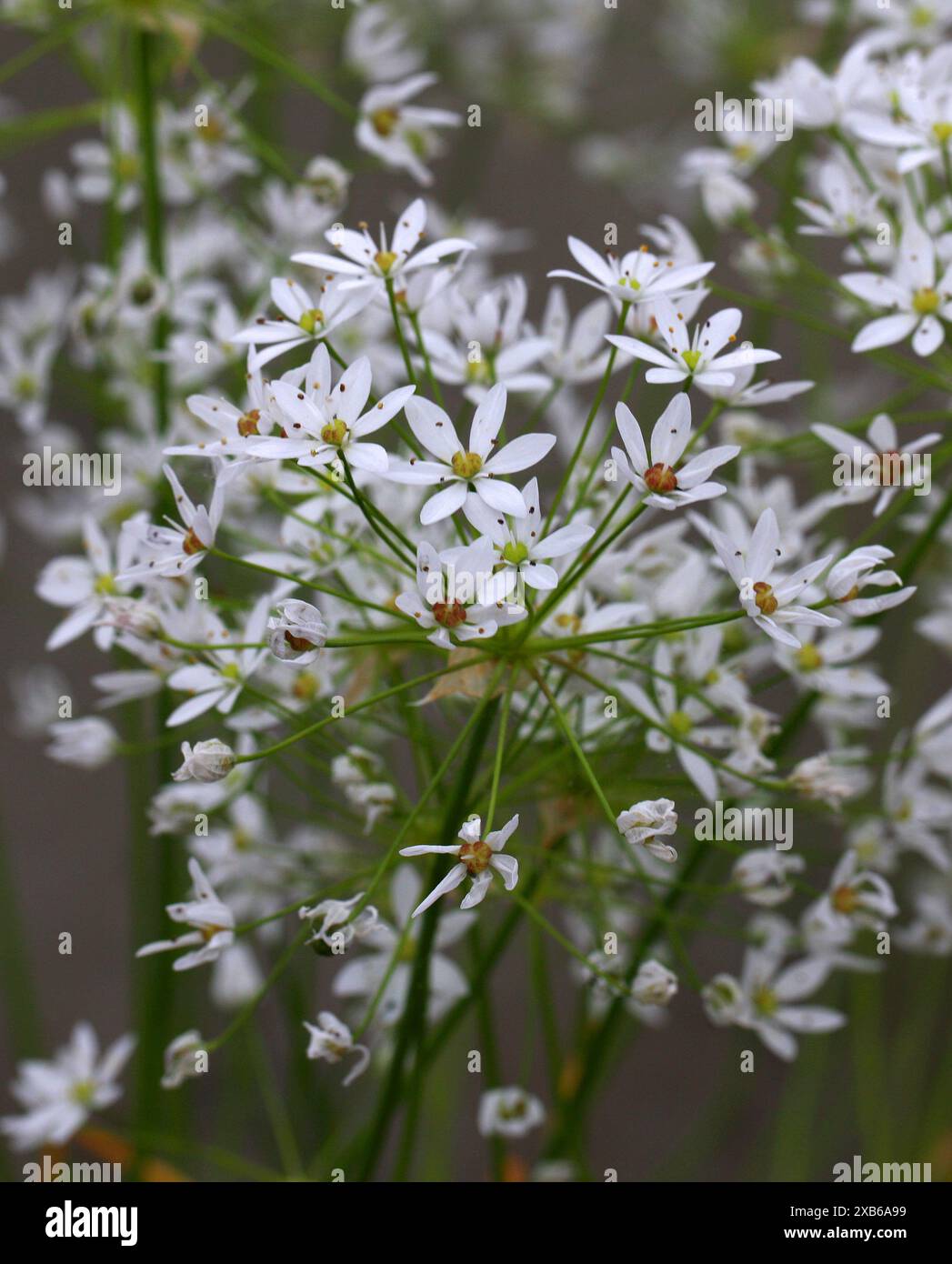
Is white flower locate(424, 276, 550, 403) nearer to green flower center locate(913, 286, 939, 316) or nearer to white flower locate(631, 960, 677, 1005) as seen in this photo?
green flower center locate(913, 286, 939, 316)

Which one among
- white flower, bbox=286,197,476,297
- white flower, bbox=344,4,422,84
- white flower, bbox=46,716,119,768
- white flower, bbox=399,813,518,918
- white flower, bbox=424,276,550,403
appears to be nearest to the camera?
white flower, bbox=399,813,518,918

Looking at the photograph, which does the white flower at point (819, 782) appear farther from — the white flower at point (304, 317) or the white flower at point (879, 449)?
the white flower at point (304, 317)

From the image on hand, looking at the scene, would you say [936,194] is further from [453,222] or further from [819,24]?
[819,24]

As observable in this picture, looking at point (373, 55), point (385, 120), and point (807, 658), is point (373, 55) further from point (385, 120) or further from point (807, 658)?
point (807, 658)

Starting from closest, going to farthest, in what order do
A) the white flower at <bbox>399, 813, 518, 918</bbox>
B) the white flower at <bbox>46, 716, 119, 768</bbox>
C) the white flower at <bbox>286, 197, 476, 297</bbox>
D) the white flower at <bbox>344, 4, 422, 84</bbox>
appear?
the white flower at <bbox>399, 813, 518, 918</bbox>
the white flower at <bbox>286, 197, 476, 297</bbox>
the white flower at <bbox>46, 716, 119, 768</bbox>
the white flower at <bbox>344, 4, 422, 84</bbox>

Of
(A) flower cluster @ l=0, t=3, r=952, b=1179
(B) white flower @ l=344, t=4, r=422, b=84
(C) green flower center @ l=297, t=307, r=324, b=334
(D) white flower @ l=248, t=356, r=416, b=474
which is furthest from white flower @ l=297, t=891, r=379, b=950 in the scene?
(B) white flower @ l=344, t=4, r=422, b=84

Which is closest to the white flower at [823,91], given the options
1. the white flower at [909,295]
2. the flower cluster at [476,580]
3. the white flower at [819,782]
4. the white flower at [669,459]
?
the flower cluster at [476,580]

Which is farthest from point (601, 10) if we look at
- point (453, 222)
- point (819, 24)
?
point (453, 222)
